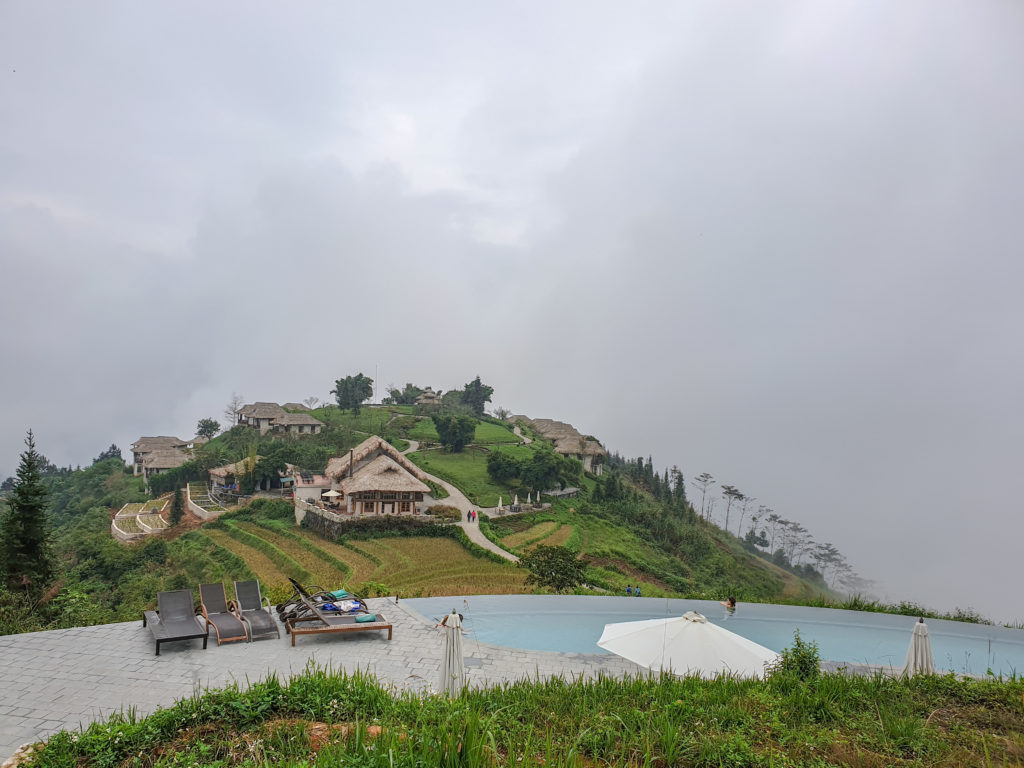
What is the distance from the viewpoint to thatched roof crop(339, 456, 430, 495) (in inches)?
1062

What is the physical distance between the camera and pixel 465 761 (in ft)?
9.09

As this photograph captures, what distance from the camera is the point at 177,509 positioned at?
96.6ft

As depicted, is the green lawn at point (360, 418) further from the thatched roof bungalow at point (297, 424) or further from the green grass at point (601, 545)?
the green grass at point (601, 545)

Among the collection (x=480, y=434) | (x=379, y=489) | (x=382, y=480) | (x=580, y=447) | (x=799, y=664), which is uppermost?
(x=480, y=434)

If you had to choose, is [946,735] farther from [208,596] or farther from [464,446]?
[464,446]

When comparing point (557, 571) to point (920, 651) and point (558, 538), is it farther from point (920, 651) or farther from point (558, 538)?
point (558, 538)

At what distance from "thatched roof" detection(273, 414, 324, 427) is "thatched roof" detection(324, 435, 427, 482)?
41.9 feet

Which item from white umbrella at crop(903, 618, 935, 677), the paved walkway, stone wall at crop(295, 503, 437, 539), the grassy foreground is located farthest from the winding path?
the grassy foreground

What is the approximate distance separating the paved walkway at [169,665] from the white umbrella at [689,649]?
0.59 meters

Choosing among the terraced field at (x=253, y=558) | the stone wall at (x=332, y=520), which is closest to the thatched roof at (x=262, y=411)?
the terraced field at (x=253, y=558)

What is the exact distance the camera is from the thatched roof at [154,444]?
1598 inches

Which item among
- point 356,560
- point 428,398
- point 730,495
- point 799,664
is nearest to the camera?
point 799,664

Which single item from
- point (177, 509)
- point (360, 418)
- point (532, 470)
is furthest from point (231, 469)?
point (532, 470)

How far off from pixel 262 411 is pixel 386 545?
25448 mm
